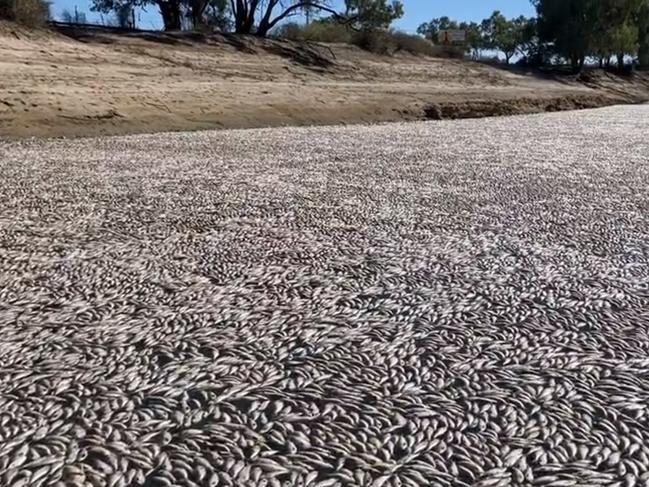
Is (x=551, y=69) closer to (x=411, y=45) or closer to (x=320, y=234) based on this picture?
(x=411, y=45)

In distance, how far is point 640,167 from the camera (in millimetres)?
6176

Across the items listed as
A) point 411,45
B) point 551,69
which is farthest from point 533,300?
point 551,69

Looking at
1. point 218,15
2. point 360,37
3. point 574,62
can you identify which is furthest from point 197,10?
point 574,62

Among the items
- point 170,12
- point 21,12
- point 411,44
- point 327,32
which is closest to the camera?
point 21,12

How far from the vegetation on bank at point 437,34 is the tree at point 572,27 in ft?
0.15

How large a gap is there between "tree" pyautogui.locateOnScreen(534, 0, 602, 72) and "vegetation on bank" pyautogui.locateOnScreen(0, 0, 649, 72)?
4cm

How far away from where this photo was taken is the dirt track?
1410 mm

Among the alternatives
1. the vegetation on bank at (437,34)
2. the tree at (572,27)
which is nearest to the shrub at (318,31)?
the vegetation on bank at (437,34)

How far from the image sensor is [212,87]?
12203 mm

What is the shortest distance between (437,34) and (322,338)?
34323 mm

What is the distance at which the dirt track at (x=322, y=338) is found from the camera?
1.41 metres

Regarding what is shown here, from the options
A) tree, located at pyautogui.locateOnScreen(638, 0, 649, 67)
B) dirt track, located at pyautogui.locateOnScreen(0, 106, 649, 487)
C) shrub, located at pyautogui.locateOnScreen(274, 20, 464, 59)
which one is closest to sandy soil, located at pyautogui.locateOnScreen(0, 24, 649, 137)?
shrub, located at pyautogui.locateOnScreen(274, 20, 464, 59)

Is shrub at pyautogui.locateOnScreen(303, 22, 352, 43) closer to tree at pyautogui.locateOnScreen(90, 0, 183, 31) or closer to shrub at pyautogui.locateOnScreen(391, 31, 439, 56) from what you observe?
shrub at pyautogui.locateOnScreen(391, 31, 439, 56)

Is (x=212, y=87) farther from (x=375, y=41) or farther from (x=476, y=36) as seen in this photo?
(x=476, y=36)
